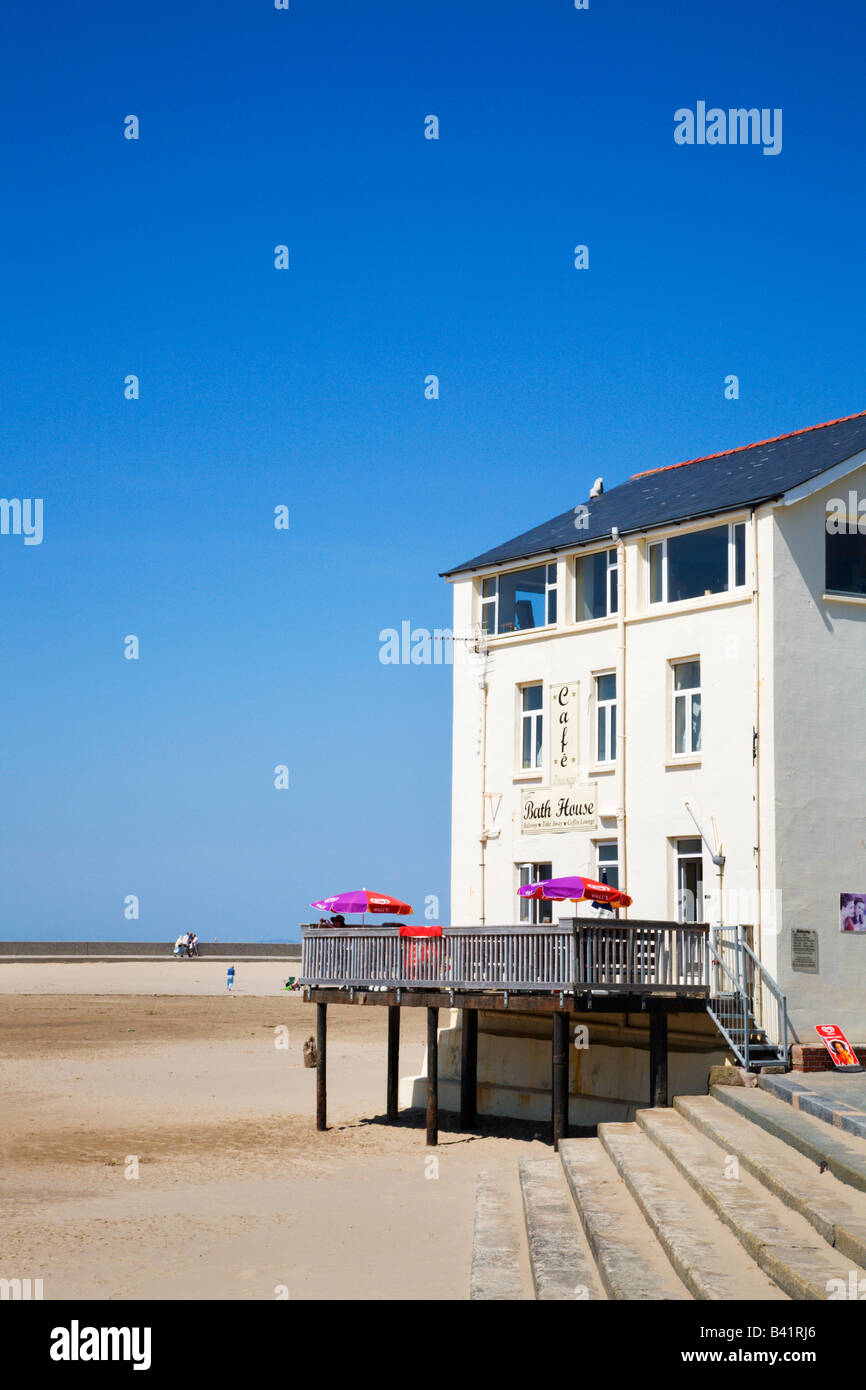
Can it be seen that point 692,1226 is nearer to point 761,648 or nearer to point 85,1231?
point 85,1231

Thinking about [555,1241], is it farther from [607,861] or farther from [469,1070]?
[607,861]


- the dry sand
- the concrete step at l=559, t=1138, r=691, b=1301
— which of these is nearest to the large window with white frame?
the dry sand

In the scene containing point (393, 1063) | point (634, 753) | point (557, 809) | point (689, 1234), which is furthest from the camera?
point (393, 1063)

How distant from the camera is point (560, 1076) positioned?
21.7m

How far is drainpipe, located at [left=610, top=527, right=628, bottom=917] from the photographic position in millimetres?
25234

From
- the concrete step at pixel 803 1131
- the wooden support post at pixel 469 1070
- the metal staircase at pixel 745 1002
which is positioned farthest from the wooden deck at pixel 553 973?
the concrete step at pixel 803 1131

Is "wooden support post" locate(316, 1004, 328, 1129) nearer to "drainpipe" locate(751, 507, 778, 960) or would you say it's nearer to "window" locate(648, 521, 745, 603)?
"drainpipe" locate(751, 507, 778, 960)

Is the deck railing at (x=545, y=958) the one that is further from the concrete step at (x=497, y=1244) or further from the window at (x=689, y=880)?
the concrete step at (x=497, y=1244)

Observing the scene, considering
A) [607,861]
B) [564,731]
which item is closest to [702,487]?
[564,731]

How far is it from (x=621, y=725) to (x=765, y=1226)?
1415 cm

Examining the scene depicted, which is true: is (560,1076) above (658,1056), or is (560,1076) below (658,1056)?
below
